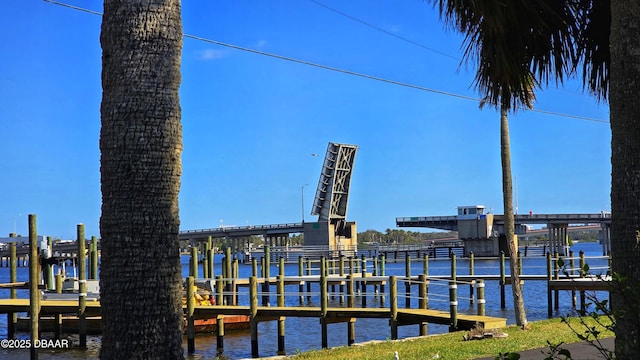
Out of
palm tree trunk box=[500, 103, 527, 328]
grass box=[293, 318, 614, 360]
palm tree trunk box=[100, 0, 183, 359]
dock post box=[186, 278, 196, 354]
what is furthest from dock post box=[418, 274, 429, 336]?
palm tree trunk box=[100, 0, 183, 359]

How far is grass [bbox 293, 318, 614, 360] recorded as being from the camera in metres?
12.1

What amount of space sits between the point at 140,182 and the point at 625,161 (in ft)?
10.1

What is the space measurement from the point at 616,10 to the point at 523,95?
222 cm

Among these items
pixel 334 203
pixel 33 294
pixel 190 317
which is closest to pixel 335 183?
pixel 334 203

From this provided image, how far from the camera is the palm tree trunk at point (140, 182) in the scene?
4664mm

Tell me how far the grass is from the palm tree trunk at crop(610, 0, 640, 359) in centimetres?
663

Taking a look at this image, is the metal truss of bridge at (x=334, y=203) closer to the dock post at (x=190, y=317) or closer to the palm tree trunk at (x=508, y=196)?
the dock post at (x=190, y=317)

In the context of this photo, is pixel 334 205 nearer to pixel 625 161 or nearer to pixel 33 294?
pixel 33 294

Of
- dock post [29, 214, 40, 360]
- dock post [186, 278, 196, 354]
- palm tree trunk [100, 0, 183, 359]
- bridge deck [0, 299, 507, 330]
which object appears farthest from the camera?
dock post [186, 278, 196, 354]

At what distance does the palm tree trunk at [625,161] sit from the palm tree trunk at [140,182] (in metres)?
2.74

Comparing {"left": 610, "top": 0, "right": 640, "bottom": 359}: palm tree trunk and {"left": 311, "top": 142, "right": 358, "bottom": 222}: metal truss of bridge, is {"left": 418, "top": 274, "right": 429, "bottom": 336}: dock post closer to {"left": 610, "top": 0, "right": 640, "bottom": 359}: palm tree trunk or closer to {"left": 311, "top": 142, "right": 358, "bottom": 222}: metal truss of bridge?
{"left": 610, "top": 0, "right": 640, "bottom": 359}: palm tree trunk

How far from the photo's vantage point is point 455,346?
519 inches

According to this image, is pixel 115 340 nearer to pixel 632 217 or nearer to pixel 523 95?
pixel 632 217

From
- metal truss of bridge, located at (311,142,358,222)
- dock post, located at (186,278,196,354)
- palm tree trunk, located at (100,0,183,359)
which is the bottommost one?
dock post, located at (186,278,196,354)
